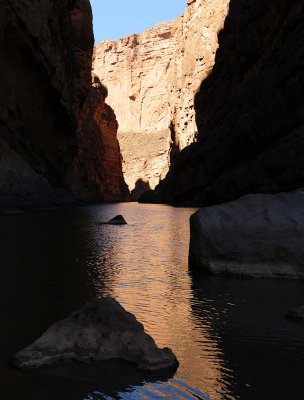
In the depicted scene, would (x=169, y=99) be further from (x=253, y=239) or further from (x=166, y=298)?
(x=166, y=298)

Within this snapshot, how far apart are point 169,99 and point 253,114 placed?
57877mm

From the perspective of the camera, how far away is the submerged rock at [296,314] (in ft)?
21.0

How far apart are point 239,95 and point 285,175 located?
69.7 ft

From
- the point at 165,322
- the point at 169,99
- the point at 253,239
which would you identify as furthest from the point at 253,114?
the point at 169,99

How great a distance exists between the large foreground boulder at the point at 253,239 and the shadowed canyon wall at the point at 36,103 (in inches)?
1066

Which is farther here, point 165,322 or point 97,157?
point 97,157

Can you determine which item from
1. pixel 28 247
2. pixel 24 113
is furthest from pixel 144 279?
pixel 24 113

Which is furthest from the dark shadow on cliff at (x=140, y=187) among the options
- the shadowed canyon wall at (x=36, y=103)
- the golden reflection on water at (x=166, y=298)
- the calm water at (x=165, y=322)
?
the calm water at (x=165, y=322)

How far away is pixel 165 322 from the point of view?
20.4 ft

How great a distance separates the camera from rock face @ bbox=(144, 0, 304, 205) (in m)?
38.2

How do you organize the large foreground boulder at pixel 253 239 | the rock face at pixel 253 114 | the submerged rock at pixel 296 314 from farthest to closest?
the rock face at pixel 253 114, the large foreground boulder at pixel 253 239, the submerged rock at pixel 296 314

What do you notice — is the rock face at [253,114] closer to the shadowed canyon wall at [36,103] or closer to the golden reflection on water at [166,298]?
the shadowed canyon wall at [36,103]

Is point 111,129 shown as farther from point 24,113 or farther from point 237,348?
point 237,348

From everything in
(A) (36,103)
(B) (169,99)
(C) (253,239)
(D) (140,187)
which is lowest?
(C) (253,239)
